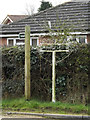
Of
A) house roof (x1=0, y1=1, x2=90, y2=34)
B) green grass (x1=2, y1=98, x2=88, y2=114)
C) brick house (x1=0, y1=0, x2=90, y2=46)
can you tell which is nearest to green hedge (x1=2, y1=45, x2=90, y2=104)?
green grass (x1=2, y1=98, x2=88, y2=114)

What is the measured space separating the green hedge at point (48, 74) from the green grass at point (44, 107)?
1.59ft

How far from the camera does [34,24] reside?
13.6 metres

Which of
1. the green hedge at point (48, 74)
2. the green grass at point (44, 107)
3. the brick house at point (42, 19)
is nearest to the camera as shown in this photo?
the green grass at point (44, 107)

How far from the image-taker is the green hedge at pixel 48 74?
7262 millimetres

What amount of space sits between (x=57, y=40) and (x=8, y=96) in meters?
2.73

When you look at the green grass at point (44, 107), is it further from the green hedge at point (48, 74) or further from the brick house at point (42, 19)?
the brick house at point (42, 19)

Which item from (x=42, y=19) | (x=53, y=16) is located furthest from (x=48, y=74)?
(x=53, y=16)

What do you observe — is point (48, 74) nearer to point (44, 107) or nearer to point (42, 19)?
point (44, 107)

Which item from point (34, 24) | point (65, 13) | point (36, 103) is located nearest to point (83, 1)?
point (65, 13)

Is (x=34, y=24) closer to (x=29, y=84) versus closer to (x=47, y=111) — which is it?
(x=29, y=84)

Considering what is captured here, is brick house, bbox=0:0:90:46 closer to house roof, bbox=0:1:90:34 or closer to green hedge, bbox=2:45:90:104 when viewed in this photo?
house roof, bbox=0:1:90:34

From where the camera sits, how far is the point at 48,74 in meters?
7.48

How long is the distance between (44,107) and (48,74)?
1329mm

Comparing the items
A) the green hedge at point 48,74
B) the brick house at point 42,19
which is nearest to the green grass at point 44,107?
the green hedge at point 48,74
